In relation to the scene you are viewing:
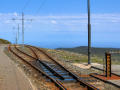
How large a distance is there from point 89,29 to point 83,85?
9.95m

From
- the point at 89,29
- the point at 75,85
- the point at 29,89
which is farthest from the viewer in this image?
the point at 89,29

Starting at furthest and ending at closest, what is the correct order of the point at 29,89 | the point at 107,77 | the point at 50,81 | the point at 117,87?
the point at 107,77, the point at 50,81, the point at 117,87, the point at 29,89

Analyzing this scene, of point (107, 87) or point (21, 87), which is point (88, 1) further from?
point (21, 87)

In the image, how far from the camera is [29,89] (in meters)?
10.5

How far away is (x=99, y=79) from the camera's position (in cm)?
1359

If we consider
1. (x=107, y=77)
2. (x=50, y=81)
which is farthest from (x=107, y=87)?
(x=50, y=81)

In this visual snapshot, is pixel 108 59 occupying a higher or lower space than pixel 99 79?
Answer: higher

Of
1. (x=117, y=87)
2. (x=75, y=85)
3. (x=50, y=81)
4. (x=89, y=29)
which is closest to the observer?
(x=117, y=87)

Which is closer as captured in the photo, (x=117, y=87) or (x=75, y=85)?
(x=117, y=87)

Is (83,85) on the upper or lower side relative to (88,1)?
lower

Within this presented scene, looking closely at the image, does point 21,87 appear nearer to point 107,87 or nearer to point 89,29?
point 107,87

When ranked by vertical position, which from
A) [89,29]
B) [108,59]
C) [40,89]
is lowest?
[40,89]

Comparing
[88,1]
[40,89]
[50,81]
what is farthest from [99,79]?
[88,1]

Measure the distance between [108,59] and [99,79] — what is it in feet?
6.71
